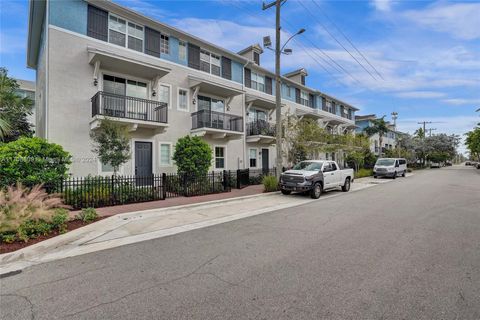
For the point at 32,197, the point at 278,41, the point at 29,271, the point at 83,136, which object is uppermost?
the point at 278,41

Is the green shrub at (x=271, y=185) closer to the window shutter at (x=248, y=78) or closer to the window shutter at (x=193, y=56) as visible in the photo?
the window shutter at (x=193, y=56)

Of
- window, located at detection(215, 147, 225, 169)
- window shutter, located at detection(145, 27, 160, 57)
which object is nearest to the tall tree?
window shutter, located at detection(145, 27, 160, 57)

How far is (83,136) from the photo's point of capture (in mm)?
12109

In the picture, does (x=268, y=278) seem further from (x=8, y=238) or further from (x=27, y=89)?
(x=27, y=89)

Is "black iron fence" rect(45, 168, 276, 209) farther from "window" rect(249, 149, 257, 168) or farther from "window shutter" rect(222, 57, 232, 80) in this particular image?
"window shutter" rect(222, 57, 232, 80)

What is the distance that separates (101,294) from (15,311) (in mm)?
936

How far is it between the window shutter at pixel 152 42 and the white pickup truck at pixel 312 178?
10.7 m

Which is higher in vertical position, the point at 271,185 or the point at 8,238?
the point at 271,185

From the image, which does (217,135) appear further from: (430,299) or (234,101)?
(430,299)

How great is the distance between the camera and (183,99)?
16297 mm

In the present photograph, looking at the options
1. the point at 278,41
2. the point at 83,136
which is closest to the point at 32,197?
the point at 83,136

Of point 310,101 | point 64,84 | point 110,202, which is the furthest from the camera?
point 310,101

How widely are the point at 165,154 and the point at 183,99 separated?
12.9 ft

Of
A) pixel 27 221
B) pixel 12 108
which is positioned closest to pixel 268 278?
pixel 27 221
